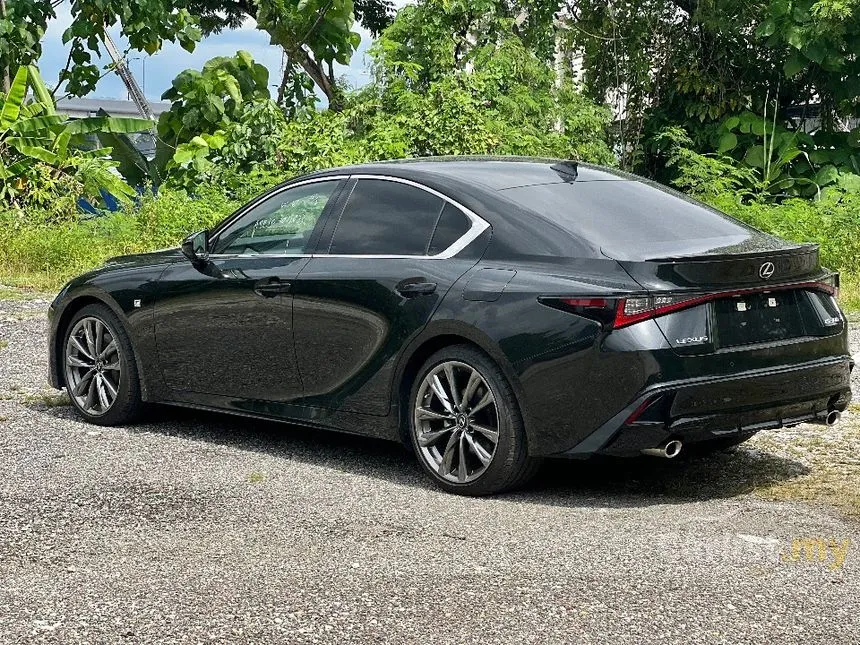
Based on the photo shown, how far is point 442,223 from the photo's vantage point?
6898mm

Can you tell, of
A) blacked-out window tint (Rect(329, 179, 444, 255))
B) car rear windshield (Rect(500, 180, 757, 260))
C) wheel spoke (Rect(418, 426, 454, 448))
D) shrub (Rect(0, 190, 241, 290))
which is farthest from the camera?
shrub (Rect(0, 190, 241, 290))

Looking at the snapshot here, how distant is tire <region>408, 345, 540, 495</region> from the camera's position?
20.9 feet

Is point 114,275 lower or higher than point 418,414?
higher

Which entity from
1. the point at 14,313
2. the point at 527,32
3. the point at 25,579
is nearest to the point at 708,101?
the point at 527,32

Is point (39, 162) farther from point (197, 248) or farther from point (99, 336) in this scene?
point (197, 248)

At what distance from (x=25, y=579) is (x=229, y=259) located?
9.60 ft

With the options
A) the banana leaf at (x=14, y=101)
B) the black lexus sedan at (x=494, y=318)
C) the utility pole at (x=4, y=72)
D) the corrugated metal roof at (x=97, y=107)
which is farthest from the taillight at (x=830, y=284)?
the corrugated metal roof at (x=97, y=107)

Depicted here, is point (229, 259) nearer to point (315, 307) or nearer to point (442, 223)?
point (315, 307)

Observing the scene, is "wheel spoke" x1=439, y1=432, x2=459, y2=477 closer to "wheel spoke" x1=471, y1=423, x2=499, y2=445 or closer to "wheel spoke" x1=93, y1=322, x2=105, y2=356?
"wheel spoke" x1=471, y1=423, x2=499, y2=445

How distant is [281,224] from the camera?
770 centimetres

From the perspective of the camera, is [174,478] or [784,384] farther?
[174,478]

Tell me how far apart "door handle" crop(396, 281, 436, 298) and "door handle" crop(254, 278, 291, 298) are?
801mm

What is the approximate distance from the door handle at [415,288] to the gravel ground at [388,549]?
2.99 ft

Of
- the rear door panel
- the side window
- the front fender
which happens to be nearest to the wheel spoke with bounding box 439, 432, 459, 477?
the rear door panel
